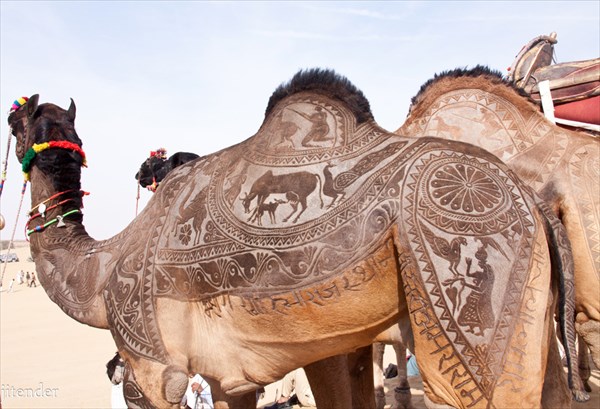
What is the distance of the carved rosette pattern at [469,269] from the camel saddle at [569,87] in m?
2.08

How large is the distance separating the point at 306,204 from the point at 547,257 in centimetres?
107

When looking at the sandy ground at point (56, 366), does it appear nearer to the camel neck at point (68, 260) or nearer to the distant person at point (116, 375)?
the camel neck at point (68, 260)

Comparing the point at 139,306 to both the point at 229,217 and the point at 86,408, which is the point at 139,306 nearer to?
the point at 229,217

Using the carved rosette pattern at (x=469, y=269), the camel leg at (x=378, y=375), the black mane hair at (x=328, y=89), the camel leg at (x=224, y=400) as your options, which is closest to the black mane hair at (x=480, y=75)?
the black mane hair at (x=328, y=89)

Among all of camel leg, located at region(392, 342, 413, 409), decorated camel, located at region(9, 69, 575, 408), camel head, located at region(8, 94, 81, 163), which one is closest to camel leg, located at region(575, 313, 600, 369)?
decorated camel, located at region(9, 69, 575, 408)

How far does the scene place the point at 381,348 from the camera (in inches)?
245

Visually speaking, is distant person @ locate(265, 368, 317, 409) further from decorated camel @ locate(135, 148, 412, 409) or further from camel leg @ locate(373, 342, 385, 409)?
decorated camel @ locate(135, 148, 412, 409)

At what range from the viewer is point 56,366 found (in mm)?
11688

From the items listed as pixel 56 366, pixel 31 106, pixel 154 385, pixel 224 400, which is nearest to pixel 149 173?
pixel 31 106

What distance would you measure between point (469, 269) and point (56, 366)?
1161cm

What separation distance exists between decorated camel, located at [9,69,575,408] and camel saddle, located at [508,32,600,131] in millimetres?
1966

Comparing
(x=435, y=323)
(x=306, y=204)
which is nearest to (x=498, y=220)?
(x=435, y=323)

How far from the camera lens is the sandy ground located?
834 centimetres

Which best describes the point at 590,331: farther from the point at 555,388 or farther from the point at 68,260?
the point at 68,260
